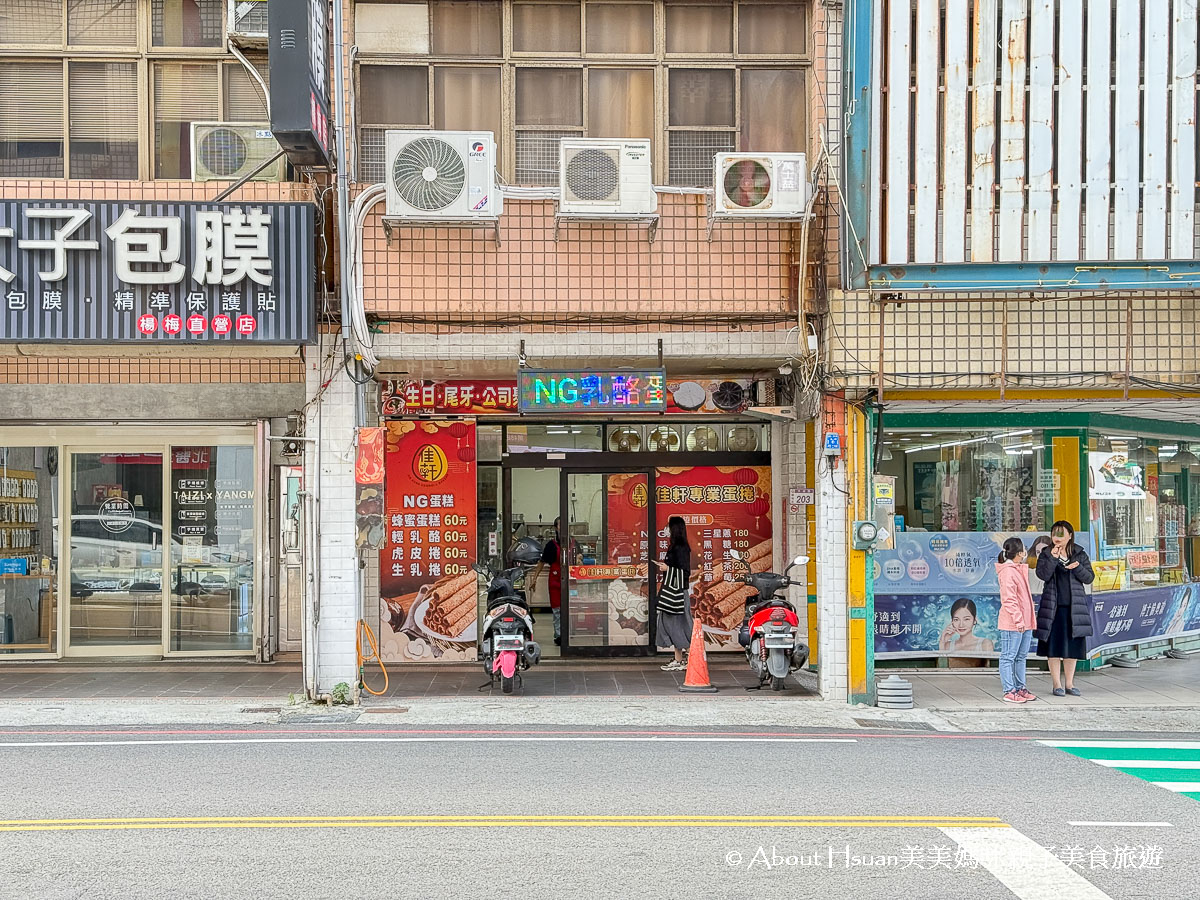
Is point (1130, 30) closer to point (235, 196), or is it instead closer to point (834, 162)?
point (834, 162)

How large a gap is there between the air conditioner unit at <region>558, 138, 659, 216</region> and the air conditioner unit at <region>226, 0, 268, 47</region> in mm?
3417

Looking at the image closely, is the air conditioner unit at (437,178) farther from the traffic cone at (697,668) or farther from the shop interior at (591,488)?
the traffic cone at (697,668)

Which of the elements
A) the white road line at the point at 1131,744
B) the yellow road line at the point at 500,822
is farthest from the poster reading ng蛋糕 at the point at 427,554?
the white road line at the point at 1131,744

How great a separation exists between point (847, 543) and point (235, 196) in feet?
23.9

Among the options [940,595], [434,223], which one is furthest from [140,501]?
[940,595]

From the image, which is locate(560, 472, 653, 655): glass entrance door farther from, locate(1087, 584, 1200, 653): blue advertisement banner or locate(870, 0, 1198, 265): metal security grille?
locate(1087, 584, 1200, 653): blue advertisement banner

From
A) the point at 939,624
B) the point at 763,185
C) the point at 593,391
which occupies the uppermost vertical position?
the point at 763,185

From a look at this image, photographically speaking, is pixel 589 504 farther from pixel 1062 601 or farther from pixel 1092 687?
pixel 1092 687

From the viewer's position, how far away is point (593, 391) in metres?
11.4

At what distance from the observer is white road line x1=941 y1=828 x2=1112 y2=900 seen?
5.53 metres

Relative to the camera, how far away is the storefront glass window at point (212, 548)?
13.7 m

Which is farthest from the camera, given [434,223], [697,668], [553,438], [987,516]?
[553,438]

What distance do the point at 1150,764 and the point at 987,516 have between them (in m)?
5.01

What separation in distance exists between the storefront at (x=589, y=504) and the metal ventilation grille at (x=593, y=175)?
3369mm
